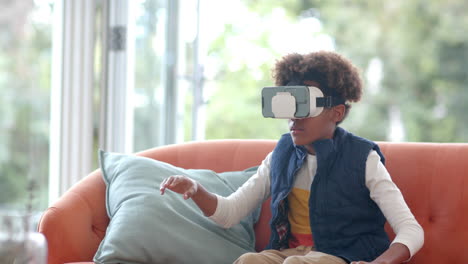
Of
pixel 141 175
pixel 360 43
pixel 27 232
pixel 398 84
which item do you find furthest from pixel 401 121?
pixel 27 232

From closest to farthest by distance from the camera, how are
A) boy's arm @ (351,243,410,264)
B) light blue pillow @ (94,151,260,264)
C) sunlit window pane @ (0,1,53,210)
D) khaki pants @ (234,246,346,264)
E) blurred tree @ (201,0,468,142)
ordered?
boy's arm @ (351,243,410,264) < khaki pants @ (234,246,346,264) < light blue pillow @ (94,151,260,264) < sunlit window pane @ (0,1,53,210) < blurred tree @ (201,0,468,142)

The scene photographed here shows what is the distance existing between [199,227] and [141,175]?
0.24m

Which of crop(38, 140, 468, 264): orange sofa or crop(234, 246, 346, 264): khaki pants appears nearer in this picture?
crop(234, 246, 346, 264): khaki pants

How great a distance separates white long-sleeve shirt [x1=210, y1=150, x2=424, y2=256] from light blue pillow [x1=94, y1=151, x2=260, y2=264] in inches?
3.3

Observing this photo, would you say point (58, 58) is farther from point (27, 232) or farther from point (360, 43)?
point (360, 43)

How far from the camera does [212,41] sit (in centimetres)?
781

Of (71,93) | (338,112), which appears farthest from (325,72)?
(71,93)

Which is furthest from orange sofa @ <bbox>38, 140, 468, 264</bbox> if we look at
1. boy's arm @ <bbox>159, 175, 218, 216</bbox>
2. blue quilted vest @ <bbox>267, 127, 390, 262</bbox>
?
boy's arm @ <bbox>159, 175, 218, 216</bbox>

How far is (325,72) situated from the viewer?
1778 mm

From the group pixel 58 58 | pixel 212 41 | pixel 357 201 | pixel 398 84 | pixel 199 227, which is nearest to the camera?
pixel 357 201

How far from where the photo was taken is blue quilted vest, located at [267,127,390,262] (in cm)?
170

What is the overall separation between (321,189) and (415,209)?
13.1 inches

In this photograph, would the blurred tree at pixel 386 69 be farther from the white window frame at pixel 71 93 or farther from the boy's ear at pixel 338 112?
the boy's ear at pixel 338 112

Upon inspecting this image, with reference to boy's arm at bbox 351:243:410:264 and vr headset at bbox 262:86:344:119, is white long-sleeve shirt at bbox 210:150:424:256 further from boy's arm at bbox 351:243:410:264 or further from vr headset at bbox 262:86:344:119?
vr headset at bbox 262:86:344:119
